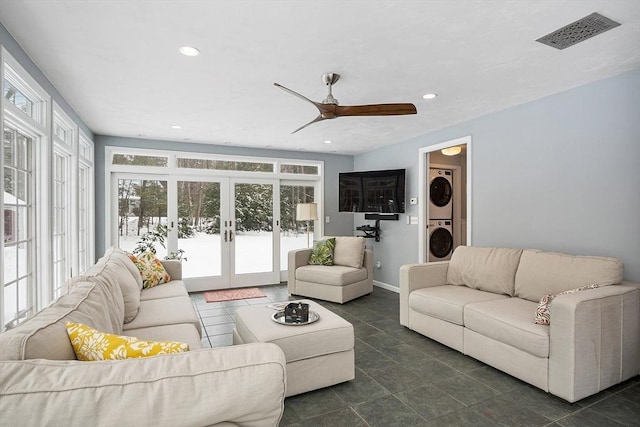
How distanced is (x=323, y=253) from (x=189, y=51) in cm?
365

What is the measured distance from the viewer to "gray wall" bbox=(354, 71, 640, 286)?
300cm

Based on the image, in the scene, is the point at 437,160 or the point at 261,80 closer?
the point at 261,80

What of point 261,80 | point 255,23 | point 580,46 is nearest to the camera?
point 255,23

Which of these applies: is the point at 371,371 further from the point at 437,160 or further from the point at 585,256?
the point at 437,160

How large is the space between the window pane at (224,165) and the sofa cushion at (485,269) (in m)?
3.59

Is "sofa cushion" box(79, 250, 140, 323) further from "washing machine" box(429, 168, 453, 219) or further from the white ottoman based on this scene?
"washing machine" box(429, 168, 453, 219)

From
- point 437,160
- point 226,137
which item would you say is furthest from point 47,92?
point 437,160

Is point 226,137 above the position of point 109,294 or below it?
above

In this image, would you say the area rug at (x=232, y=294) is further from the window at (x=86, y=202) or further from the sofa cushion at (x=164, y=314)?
the sofa cushion at (x=164, y=314)

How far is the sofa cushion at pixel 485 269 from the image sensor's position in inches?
139

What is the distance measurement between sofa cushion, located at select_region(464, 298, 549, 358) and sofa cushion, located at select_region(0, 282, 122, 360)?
273cm

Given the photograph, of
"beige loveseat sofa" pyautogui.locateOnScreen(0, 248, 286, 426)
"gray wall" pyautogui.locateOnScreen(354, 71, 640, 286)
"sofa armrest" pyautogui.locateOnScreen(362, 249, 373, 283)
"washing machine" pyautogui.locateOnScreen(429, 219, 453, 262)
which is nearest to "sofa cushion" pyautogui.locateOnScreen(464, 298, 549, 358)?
"gray wall" pyautogui.locateOnScreen(354, 71, 640, 286)

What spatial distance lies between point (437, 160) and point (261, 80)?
4.40 m

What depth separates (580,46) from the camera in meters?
2.52
